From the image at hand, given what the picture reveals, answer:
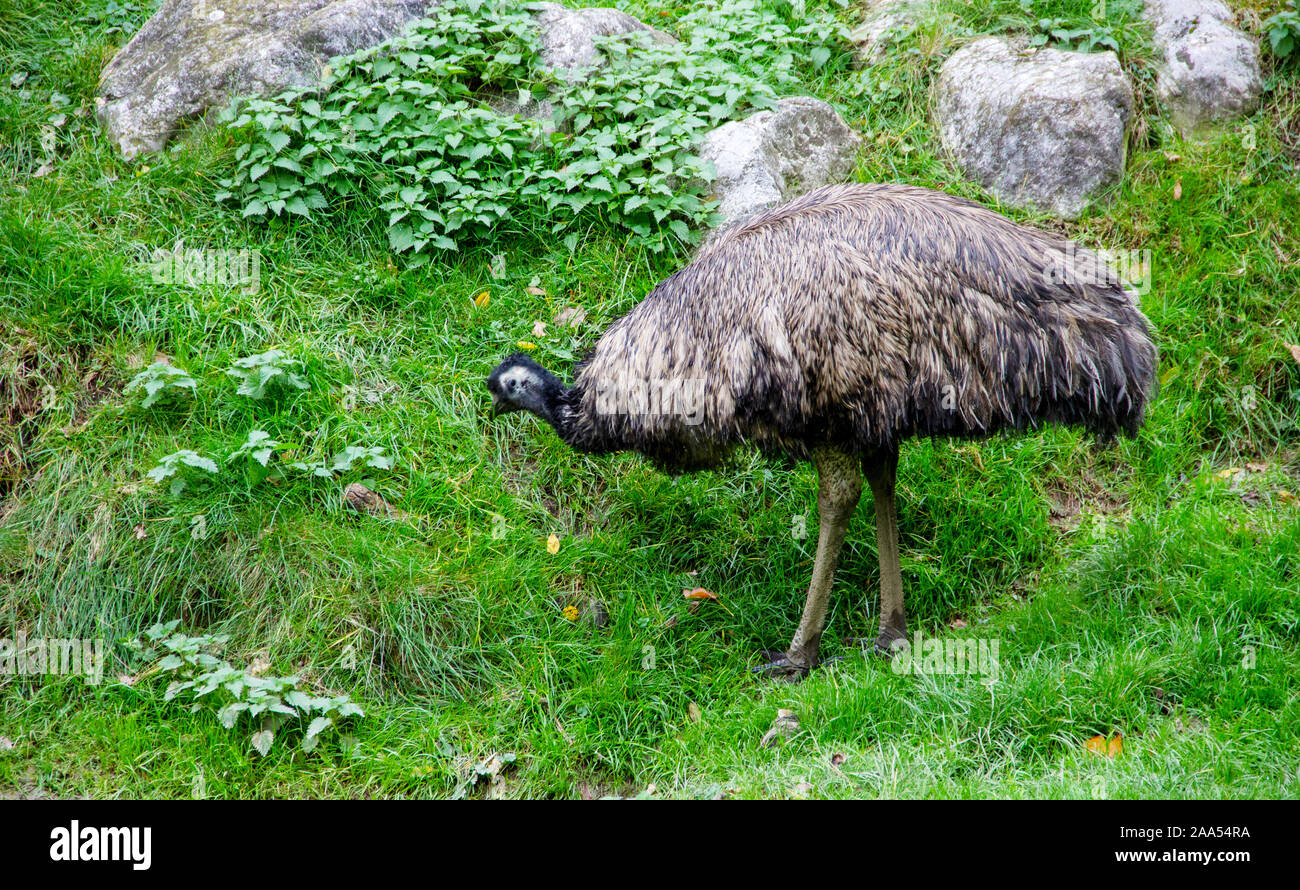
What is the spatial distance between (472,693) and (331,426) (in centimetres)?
154

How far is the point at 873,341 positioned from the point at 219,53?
4535 millimetres

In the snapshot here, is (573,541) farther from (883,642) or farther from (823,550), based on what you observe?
(883,642)

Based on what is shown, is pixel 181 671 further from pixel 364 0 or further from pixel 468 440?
pixel 364 0

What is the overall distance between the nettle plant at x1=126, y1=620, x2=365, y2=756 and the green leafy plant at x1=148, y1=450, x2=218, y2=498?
66 centimetres

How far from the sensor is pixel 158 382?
511 cm

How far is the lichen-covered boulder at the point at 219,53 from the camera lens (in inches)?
249

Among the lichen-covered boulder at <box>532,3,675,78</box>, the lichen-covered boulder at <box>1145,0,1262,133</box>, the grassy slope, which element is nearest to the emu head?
the grassy slope

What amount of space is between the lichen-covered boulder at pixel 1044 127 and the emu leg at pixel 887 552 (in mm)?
2317

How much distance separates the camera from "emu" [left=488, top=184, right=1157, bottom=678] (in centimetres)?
412

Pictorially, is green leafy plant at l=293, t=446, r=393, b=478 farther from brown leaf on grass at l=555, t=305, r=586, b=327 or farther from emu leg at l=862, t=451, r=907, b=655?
emu leg at l=862, t=451, r=907, b=655

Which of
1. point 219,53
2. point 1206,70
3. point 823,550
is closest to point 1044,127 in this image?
point 1206,70

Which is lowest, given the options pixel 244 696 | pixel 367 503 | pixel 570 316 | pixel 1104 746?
pixel 244 696

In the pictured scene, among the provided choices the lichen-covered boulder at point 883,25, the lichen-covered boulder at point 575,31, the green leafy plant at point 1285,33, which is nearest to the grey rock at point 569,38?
the lichen-covered boulder at point 575,31

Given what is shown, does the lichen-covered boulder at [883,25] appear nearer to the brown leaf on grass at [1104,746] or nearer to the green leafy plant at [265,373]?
the green leafy plant at [265,373]
